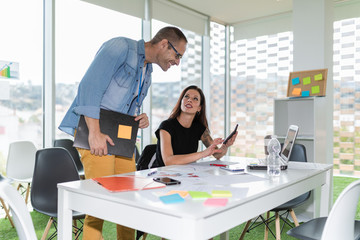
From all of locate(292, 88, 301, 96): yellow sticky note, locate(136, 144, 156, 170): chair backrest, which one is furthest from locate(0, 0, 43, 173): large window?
locate(292, 88, 301, 96): yellow sticky note

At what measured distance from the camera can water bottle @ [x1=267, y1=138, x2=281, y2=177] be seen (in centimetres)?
180

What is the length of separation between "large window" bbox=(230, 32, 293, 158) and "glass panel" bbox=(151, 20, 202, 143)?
949 mm

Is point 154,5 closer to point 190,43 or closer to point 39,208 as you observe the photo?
point 190,43

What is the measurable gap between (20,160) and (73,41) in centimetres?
160

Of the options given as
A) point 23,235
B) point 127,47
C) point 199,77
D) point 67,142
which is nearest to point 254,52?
point 199,77

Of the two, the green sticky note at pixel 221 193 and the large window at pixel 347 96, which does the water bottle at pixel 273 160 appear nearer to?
the green sticky note at pixel 221 193

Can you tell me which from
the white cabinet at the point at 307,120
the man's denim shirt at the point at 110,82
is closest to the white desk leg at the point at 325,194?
the man's denim shirt at the point at 110,82

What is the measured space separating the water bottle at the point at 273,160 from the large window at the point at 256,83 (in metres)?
4.15

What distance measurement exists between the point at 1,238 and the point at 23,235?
2316 mm

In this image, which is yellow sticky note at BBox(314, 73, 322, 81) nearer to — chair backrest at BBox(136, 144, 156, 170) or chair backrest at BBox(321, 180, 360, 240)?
chair backrest at BBox(136, 144, 156, 170)

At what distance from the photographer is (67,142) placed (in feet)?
12.3

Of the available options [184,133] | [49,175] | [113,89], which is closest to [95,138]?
[113,89]

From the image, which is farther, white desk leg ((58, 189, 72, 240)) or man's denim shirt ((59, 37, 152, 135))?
man's denim shirt ((59, 37, 152, 135))

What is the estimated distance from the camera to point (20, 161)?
3.50 meters
